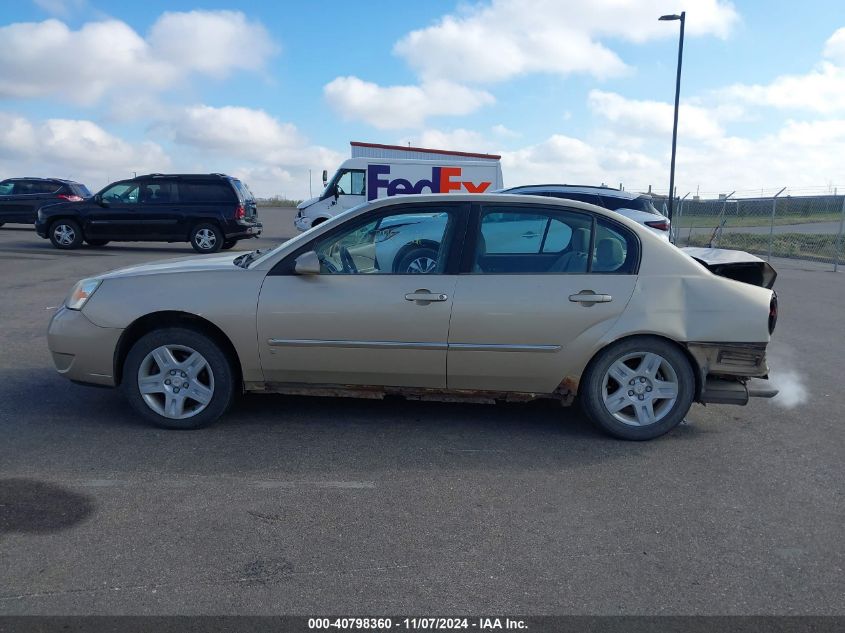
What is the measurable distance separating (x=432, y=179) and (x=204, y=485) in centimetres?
1909

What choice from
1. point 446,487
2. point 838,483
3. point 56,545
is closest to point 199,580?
point 56,545

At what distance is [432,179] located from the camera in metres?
22.5

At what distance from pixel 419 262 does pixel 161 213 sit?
14529 millimetres

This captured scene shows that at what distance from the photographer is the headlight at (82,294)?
5.05 m

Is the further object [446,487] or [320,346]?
[320,346]

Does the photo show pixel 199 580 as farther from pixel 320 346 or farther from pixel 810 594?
pixel 810 594

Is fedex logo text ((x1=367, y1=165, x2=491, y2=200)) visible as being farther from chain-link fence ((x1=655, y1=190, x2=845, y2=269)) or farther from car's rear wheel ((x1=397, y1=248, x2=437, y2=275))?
car's rear wheel ((x1=397, y1=248, x2=437, y2=275))

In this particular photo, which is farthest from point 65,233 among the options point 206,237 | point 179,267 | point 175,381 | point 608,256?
point 608,256

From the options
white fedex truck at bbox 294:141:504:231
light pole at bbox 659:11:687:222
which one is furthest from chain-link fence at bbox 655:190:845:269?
white fedex truck at bbox 294:141:504:231

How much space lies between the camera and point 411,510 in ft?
12.6

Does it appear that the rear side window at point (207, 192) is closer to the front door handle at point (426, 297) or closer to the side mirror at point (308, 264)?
the side mirror at point (308, 264)

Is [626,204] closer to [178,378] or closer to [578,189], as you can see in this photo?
[578,189]

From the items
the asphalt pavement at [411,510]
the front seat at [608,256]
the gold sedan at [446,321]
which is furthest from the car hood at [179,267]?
the front seat at [608,256]

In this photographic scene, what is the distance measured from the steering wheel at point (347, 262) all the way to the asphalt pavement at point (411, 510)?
1061mm
